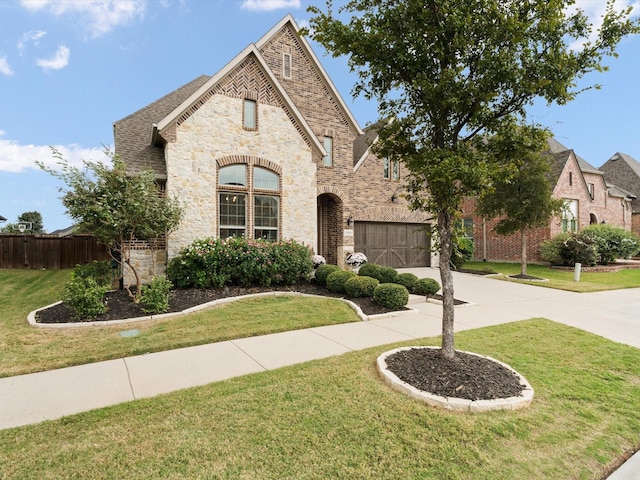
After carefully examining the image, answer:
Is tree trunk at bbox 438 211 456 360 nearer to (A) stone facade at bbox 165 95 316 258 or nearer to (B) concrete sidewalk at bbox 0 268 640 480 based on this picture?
(B) concrete sidewalk at bbox 0 268 640 480

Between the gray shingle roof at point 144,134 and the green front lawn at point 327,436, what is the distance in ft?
26.1

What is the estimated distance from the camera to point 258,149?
10.9 meters

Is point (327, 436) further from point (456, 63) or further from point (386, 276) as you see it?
point (386, 276)

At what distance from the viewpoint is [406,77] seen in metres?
4.29

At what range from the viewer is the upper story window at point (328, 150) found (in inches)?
572

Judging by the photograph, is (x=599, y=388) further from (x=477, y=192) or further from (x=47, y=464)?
(x=47, y=464)

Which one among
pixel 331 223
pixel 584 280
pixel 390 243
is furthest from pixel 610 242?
pixel 331 223

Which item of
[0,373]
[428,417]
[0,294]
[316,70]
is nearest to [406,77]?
[428,417]

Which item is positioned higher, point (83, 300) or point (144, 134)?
point (144, 134)

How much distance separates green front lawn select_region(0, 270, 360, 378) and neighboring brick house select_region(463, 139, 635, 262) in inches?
609

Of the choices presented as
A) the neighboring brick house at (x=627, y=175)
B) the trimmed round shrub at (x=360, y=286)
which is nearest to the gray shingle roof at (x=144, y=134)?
the trimmed round shrub at (x=360, y=286)

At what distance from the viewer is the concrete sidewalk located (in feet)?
12.0

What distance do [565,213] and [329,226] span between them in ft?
55.1

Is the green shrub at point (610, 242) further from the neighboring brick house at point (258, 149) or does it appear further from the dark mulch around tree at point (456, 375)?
the dark mulch around tree at point (456, 375)
